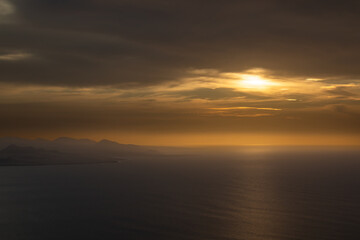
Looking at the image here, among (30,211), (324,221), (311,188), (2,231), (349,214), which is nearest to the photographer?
(2,231)

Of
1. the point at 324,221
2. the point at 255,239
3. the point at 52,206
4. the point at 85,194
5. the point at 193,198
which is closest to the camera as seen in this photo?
the point at 255,239

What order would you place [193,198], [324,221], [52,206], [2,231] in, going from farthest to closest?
1. [193,198]
2. [52,206]
3. [324,221]
4. [2,231]

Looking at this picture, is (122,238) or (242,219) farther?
(242,219)

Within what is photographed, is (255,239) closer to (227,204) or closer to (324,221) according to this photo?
(324,221)

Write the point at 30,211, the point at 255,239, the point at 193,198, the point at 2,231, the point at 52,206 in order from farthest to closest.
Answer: the point at 193,198 < the point at 52,206 < the point at 30,211 < the point at 2,231 < the point at 255,239

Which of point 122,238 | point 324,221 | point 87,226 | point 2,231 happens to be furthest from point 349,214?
point 2,231

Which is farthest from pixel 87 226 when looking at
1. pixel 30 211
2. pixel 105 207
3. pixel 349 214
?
pixel 349 214

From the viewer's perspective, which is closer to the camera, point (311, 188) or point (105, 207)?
point (105, 207)

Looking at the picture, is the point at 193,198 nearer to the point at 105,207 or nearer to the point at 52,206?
the point at 105,207

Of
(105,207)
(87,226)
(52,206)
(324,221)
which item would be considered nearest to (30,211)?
(52,206)
